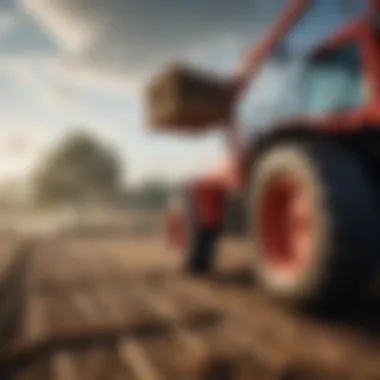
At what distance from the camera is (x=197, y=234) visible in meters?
4.45

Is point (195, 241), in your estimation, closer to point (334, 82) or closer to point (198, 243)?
point (198, 243)

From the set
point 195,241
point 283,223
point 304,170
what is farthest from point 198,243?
point 304,170

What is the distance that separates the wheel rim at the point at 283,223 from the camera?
2.92 meters

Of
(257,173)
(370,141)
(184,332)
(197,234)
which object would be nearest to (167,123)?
(197,234)

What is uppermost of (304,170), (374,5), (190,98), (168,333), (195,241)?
(374,5)

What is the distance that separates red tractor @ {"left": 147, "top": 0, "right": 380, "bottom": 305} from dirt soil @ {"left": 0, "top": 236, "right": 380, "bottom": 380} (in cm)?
24

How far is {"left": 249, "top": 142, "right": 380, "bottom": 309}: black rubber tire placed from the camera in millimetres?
2551

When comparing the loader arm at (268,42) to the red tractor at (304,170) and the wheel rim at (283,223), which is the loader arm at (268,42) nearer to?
the red tractor at (304,170)

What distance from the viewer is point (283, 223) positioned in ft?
10.5

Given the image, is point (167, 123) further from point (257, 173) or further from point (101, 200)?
point (101, 200)

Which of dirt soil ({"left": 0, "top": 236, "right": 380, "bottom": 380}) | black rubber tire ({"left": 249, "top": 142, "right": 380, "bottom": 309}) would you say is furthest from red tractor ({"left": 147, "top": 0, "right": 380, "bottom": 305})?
dirt soil ({"left": 0, "top": 236, "right": 380, "bottom": 380})

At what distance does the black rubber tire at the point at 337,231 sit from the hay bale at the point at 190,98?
1.58 metres

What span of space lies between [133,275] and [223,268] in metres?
0.80

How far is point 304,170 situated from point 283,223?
50cm
